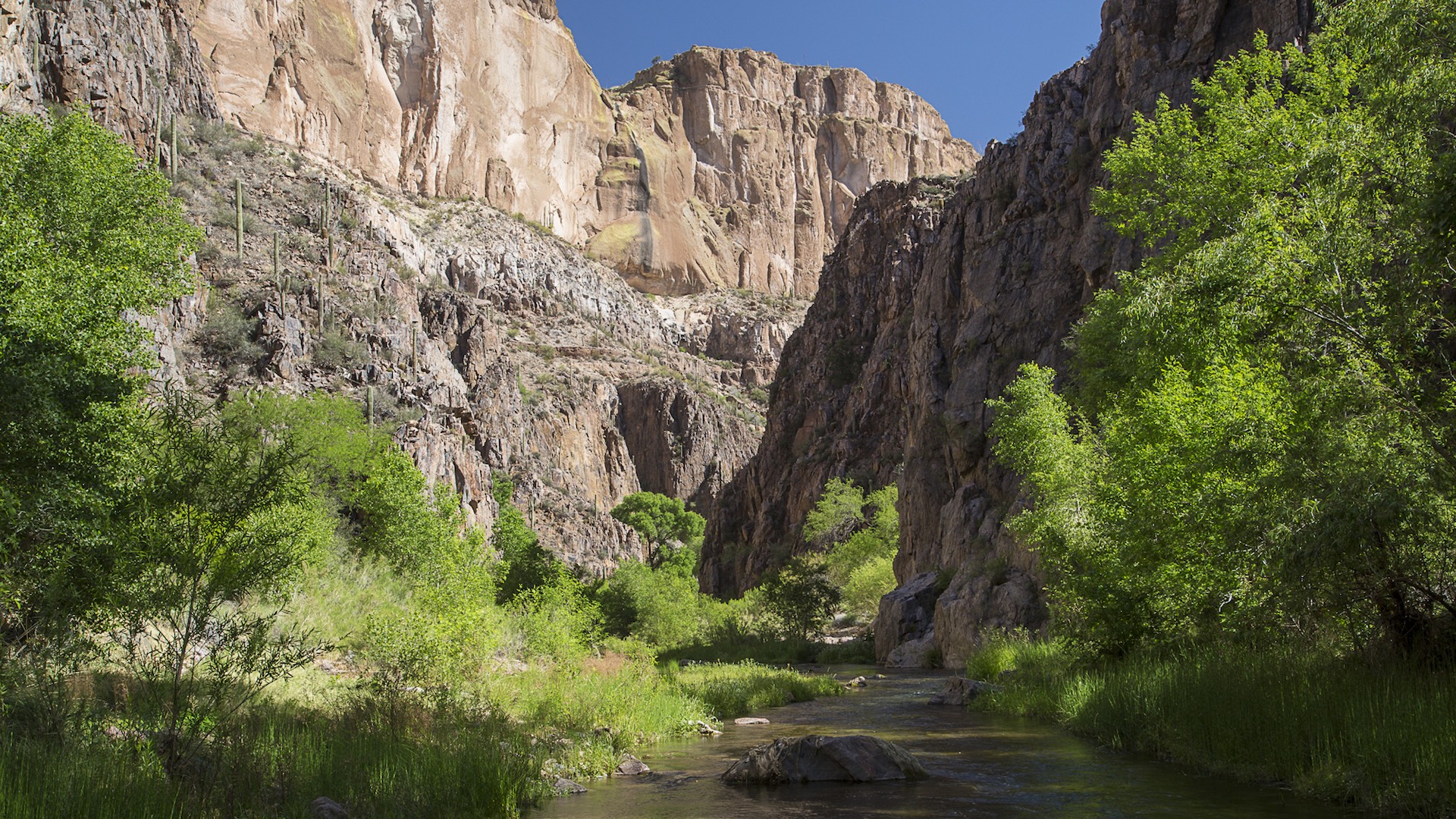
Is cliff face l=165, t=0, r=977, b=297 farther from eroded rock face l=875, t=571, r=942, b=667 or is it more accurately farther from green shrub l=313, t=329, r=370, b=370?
eroded rock face l=875, t=571, r=942, b=667

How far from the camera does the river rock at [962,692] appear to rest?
23.9 metres

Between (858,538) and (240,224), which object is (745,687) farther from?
(240,224)

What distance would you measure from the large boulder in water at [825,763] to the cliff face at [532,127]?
10453 cm

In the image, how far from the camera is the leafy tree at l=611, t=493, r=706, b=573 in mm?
122750

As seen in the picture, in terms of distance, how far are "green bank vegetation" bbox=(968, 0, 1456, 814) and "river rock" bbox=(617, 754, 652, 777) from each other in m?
8.17

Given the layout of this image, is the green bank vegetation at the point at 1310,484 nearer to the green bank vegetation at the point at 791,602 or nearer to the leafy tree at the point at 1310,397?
the leafy tree at the point at 1310,397

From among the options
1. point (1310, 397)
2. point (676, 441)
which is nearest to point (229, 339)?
point (1310, 397)

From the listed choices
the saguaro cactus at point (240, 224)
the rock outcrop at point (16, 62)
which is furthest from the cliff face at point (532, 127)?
the rock outcrop at point (16, 62)

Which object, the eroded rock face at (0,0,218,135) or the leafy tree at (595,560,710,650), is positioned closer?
the eroded rock face at (0,0,218,135)

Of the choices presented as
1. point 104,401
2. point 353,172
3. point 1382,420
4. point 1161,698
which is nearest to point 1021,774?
point 1161,698

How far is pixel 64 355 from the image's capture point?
1705cm

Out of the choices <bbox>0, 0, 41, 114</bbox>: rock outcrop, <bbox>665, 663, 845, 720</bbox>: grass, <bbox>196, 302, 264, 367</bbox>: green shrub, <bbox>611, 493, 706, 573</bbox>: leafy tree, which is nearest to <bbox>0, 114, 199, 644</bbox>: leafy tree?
<bbox>665, 663, 845, 720</bbox>: grass

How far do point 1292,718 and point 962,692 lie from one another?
12.6 metres

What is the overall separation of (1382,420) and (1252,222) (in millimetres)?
4711
